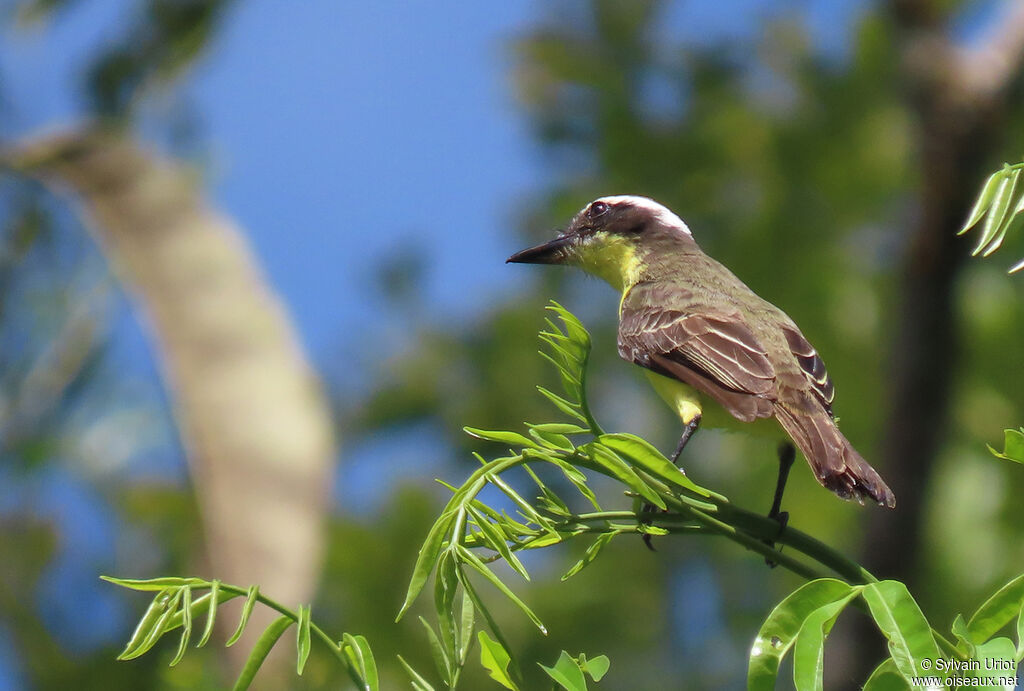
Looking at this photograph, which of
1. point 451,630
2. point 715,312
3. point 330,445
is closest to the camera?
point 451,630

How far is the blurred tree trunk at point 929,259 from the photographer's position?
17.6 ft

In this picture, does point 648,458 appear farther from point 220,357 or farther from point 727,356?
point 220,357

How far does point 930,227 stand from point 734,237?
2.37 meters

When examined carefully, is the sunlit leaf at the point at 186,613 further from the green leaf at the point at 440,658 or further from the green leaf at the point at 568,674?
the green leaf at the point at 568,674

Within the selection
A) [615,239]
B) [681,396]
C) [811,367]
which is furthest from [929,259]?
[681,396]

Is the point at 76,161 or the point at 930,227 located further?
the point at 76,161

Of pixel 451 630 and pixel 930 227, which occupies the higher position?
pixel 451 630

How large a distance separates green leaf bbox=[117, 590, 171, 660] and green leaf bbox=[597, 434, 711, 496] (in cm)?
53

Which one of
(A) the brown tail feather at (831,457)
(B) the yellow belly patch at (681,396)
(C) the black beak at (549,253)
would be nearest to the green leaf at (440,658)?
(A) the brown tail feather at (831,457)

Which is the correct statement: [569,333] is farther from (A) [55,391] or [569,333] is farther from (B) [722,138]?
(B) [722,138]

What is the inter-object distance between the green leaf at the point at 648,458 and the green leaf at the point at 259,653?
0.42 metres

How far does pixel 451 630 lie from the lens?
1317 mm

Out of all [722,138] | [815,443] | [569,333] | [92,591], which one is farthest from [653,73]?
[569,333]

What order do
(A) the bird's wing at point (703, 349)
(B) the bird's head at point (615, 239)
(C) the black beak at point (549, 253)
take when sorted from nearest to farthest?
(A) the bird's wing at point (703, 349)
(C) the black beak at point (549, 253)
(B) the bird's head at point (615, 239)
